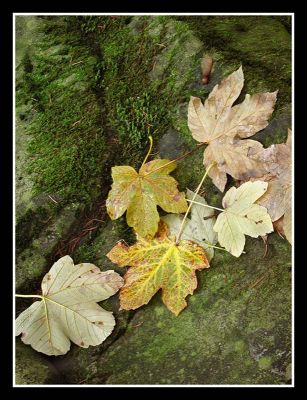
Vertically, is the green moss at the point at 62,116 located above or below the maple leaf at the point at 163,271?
above

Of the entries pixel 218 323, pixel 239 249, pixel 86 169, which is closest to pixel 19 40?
pixel 86 169

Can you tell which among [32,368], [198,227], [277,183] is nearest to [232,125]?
[277,183]

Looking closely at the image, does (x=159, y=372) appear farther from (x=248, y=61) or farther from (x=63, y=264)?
(x=248, y=61)

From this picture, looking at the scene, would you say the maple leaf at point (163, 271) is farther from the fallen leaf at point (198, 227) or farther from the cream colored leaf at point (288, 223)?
the cream colored leaf at point (288, 223)

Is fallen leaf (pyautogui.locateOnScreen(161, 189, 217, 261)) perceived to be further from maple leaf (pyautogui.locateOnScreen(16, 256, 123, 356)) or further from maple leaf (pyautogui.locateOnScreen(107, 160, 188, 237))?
maple leaf (pyautogui.locateOnScreen(16, 256, 123, 356))

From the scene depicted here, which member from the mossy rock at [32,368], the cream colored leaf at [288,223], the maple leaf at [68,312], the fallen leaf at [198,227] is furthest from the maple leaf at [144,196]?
the mossy rock at [32,368]

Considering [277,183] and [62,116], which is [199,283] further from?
[62,116]
